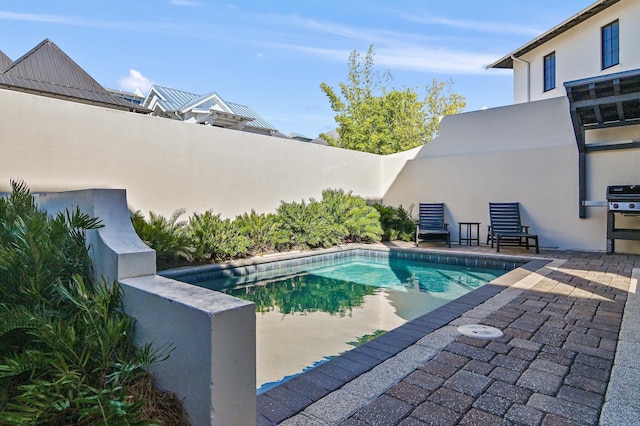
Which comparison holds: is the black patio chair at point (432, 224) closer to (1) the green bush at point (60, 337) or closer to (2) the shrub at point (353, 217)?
(2) the shrub at point (353, 217)

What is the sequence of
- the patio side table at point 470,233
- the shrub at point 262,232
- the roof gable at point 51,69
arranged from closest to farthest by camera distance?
the shrub at point 262,232 < the patio side table at point 470,233 < the roof gable at point 51,69

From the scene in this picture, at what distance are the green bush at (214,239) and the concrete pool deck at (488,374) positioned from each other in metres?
4.55

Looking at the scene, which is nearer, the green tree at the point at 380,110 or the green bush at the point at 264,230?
the green bush at the point at 264,230

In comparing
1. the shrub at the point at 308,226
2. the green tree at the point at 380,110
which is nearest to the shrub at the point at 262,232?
the shrub at the point at 308,226

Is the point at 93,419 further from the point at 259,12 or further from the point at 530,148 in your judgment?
the point at 259,12

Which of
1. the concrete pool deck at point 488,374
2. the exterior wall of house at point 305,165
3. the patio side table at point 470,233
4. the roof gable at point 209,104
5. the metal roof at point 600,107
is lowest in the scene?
the concrete pool deck at point 488,374

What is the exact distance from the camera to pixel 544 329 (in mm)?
3344

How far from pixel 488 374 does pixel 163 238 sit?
18.2 feet

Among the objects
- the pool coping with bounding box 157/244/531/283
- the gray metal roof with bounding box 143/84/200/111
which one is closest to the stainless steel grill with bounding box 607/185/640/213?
the pool coping with bounding box 157/244/531/283

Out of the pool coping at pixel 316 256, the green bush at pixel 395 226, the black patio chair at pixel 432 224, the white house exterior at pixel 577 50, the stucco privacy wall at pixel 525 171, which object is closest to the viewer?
the pool coping at pixel 316 256

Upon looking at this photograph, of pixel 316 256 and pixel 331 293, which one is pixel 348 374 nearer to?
pixel 331 293

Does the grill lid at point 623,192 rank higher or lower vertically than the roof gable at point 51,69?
lower

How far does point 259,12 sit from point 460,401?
506 inches

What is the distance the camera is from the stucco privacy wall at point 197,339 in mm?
1491
